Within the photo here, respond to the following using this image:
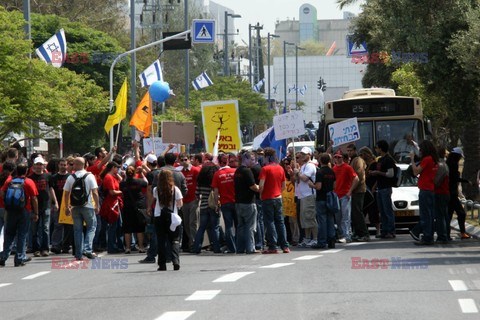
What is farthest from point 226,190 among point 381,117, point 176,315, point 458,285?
point 381,117

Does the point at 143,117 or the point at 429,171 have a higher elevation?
the point at 143,117

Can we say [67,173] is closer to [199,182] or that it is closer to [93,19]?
[199,182]

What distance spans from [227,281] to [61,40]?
79.3ft

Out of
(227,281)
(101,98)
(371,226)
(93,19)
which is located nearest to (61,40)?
(101,98)

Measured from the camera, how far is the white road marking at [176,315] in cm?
1112

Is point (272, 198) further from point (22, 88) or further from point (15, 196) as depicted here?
point (22, 88)

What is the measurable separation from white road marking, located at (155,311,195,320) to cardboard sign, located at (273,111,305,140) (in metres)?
12.9

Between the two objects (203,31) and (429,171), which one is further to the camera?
(203,31)

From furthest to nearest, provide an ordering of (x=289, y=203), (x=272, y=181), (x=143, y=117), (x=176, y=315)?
(x=143, y=117) → (x=289, y=203) → (x=272, y=181) → (x=176, y=315)

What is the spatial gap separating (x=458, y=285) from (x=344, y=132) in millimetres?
12981

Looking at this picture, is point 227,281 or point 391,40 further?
point 391,40

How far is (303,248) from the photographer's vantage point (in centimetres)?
2112

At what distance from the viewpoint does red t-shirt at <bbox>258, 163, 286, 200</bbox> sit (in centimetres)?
1962

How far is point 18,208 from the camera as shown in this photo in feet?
60.8
